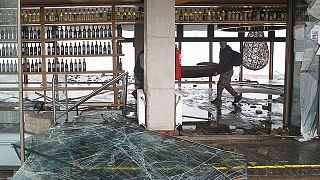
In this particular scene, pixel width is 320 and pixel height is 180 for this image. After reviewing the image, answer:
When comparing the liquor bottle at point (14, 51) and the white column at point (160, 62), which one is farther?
the white column at point (160, 62)

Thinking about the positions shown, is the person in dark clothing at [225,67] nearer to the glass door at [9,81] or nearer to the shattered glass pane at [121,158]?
the shattered glass pane at [121,158]

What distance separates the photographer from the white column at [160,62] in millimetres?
5180

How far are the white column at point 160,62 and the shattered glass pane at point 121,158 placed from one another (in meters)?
2.07

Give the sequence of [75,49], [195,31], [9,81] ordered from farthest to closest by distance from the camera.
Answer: [195,31] → [75,49] → [9,81]

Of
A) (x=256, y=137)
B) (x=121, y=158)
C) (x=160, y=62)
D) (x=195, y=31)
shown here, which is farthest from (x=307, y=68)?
(x=195, y=31)

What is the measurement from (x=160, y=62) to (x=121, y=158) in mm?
2753

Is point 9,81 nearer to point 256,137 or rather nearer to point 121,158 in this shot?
point 121,158

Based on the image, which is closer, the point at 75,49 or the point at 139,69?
the point at 75,49

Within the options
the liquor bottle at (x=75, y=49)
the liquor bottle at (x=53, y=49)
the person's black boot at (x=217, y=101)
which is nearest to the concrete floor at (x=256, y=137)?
the person's black boot at (x=217, y=101)

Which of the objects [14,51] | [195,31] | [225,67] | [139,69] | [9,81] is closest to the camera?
[14,51]

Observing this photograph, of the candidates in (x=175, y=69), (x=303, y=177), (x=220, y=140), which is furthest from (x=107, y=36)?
(x=303, y=177)

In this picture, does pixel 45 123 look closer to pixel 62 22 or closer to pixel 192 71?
pixel 62 22

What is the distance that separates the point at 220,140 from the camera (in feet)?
17.0

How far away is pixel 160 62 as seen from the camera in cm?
528
